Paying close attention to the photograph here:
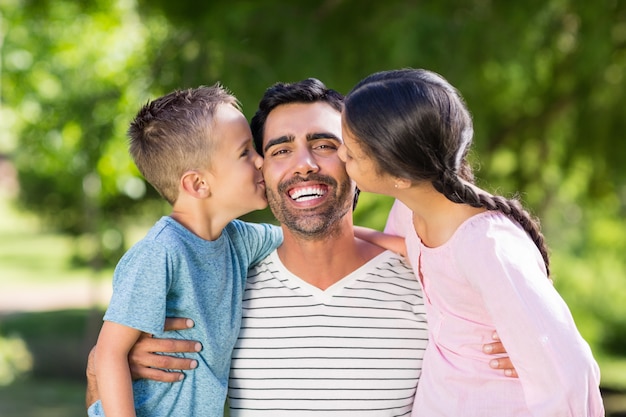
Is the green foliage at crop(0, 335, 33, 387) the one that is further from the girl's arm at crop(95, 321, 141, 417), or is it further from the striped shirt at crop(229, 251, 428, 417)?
the girl's arm at crop(95, 321, 141, 417)

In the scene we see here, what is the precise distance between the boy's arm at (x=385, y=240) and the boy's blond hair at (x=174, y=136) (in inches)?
21.2

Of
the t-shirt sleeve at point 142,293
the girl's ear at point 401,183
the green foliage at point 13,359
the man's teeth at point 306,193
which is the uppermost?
the green foliage at point 13,359

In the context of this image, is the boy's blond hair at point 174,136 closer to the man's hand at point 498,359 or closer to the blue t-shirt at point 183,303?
the blue t-shirt at point 183,303

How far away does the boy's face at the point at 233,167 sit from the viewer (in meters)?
2.20

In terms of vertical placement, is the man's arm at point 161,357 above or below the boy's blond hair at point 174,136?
below

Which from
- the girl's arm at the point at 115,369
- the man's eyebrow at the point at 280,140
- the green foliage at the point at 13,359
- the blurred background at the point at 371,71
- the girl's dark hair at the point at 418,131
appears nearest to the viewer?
the girl's dark hair at the point at 418,131

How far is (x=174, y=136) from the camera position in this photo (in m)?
2.18

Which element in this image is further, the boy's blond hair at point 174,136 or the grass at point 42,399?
the grass at point 42,399

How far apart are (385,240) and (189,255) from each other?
1.99 feet

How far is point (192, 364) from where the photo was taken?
2.05m

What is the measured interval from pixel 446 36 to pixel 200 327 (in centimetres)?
264

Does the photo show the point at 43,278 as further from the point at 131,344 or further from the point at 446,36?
the point at 131,344

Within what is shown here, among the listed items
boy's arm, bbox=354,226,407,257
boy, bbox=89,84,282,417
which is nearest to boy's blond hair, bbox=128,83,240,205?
boy, bbox=89,84,282,417

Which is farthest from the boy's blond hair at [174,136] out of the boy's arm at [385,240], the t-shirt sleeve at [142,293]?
the boy's arm at [385,240]
